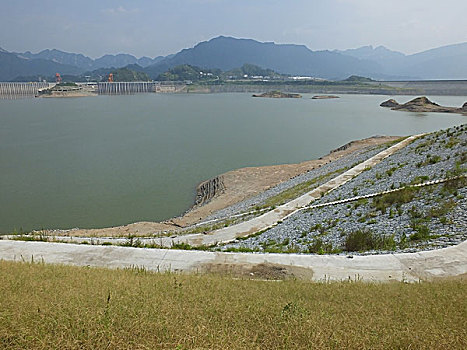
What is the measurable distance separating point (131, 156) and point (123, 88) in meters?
143

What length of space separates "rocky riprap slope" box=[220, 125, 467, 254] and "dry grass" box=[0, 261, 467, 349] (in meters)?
3.30

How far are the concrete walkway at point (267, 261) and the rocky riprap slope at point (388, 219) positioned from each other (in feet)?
2.58

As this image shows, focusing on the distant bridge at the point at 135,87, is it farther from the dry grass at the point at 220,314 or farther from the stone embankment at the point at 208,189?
the dry grass at the point at 220,314

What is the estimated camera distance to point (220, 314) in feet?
14.4

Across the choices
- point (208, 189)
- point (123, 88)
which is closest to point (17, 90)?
point (123, 88)

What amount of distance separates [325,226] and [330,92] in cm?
14916

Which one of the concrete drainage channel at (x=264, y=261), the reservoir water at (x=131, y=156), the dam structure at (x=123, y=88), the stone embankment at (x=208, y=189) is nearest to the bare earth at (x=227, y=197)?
the stone embankment at (x=208, y=189)

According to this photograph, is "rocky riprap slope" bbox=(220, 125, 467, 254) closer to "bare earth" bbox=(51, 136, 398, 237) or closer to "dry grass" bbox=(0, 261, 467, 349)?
"dry grass" bbox=(0, 261, 467, 349)

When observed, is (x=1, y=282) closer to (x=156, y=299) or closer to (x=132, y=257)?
(x=156, y=299)

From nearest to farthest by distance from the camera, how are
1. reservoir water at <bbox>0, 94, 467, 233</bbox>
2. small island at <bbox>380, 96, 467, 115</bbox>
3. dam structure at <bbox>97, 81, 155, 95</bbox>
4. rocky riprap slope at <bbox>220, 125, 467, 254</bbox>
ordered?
rocky riprap slope at <bbox>220, 125, 467, 254</bbox> → reservoir water at <bbox>0, 94, 467, 233</bbox> → small island at <bbox>380, 96, 467, 115</bbox> → dam structure at <bbox>97, 81, 155, 95</bbox>

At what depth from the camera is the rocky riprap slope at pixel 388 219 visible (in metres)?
9.04

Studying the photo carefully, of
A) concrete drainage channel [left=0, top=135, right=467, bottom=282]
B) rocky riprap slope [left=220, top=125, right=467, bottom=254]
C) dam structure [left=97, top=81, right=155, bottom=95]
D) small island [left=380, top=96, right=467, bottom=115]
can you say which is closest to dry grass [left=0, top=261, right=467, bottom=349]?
concrete drainage channel [left=0, top=135, right=467, bottom=282]

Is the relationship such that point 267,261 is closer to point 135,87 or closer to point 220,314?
point 220,314

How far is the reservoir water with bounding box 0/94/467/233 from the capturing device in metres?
21.2
